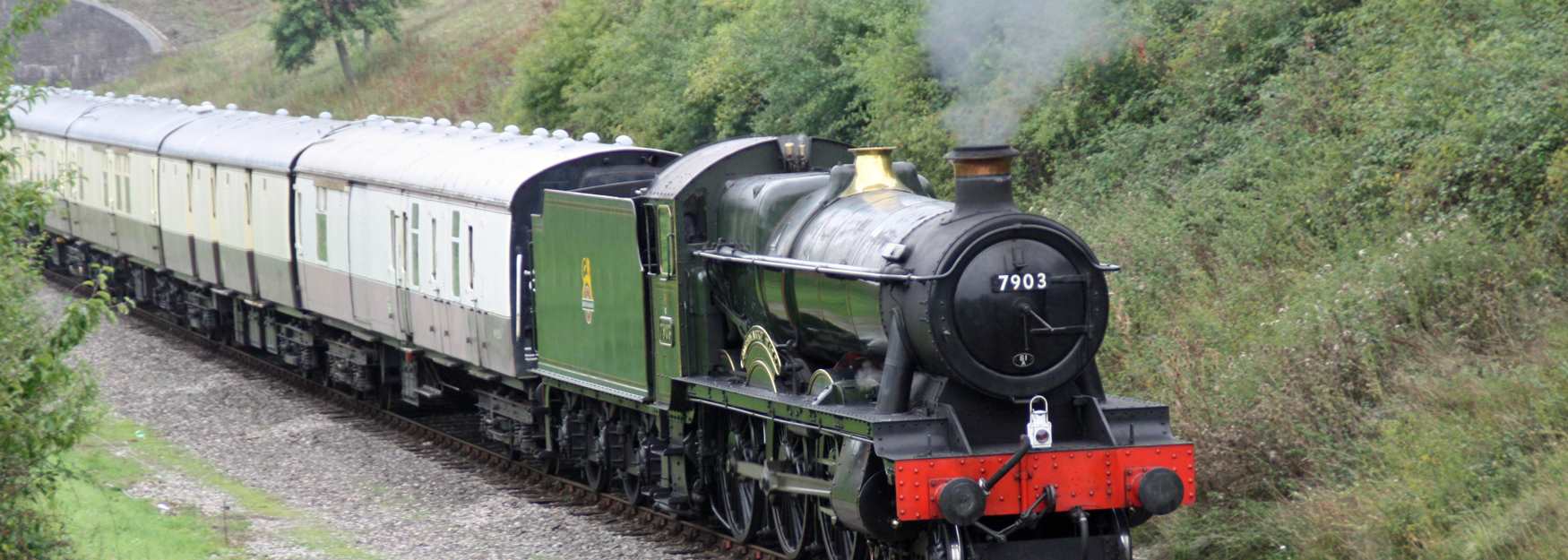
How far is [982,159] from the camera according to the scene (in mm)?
9078

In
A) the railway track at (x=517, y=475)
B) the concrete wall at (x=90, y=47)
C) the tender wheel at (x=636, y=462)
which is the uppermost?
the concrete wall at (x=90, y=47)

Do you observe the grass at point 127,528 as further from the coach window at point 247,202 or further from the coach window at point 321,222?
the coach window at point 247,202

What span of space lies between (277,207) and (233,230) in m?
1.88

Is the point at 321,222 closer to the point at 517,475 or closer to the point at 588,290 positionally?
the point at 517,475

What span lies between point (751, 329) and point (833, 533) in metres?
1.46

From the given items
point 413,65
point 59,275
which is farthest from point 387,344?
point 413,65

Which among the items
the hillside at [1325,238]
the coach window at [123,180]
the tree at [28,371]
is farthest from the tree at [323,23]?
the tree at [28,371]

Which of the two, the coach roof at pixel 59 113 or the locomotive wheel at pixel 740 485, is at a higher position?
the coach roof at pixel 59 113

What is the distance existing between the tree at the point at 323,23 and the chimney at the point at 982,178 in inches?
1791

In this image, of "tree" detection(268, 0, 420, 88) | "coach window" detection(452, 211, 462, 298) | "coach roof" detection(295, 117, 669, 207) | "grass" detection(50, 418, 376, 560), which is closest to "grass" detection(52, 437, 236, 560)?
"grass" detection(50, 418, 376, 560)

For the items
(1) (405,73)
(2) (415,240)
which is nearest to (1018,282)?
(2) (415,240)

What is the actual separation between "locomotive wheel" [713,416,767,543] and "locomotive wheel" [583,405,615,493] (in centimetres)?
162

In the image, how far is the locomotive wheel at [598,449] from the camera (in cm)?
1378

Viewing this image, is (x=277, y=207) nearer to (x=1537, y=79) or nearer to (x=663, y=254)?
(x=663, y=254)
